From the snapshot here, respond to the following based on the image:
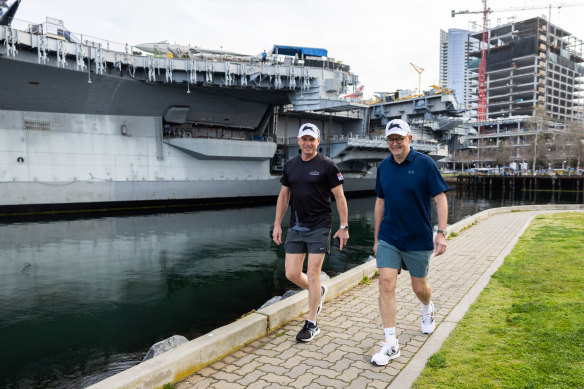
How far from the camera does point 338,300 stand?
584 cm

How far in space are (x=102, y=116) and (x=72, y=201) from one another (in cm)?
551

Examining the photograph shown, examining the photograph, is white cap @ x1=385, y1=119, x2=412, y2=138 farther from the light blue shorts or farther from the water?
the water

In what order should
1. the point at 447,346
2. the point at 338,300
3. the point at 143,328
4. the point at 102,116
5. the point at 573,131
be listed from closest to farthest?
the point at 447,346 < the point at 338,300 < the point at 143,328 < the point at 102,116 < the point at 573,131

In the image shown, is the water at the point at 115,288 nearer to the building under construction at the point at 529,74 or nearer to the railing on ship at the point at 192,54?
the railing on ship at the point at 192,54

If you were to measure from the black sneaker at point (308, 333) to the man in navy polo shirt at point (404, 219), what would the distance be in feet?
2.68

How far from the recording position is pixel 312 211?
4406mm

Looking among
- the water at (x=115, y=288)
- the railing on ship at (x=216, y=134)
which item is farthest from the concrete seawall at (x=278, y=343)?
the railing on ship at (x=216, y=134)

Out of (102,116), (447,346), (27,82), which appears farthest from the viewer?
(102,116)

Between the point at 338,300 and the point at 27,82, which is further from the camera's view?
the point at 27,82

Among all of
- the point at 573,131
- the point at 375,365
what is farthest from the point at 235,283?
the point at 573,131

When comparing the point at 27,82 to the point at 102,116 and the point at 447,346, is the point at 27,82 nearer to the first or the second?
the point at 102,116

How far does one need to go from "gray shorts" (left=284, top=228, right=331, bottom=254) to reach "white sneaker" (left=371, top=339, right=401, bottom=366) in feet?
3.84

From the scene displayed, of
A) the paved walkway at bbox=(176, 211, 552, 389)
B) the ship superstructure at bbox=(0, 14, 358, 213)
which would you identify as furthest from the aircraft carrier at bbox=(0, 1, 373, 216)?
the paved walkway at bbox=(176, 211, 552, 389)

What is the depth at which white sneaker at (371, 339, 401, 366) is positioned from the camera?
369 centimetres
